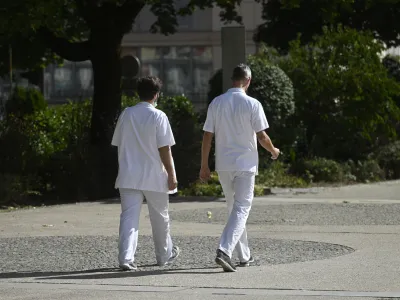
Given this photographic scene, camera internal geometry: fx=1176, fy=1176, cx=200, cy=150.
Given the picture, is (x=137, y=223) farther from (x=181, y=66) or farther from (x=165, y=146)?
(x=181, y=66)

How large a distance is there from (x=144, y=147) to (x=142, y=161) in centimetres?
12

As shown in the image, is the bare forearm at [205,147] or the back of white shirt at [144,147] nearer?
the back of white shirt at [144,147]

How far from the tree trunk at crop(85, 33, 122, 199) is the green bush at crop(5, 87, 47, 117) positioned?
1.46 m

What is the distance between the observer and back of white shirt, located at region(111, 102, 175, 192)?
9.93m

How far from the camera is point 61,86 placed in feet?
166

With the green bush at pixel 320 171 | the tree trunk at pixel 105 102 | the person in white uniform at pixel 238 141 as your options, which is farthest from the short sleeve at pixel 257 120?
the green bush at pixel 320 171

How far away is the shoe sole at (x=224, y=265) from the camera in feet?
31.4

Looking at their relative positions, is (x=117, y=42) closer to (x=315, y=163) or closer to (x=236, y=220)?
(x=315, y=163)

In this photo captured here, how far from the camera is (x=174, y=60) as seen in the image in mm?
50094

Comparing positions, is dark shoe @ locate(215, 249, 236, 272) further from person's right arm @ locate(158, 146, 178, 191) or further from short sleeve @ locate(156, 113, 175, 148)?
short sleeve @ locate(156, 113, 175, 148)

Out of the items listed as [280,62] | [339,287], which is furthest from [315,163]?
[339,287]

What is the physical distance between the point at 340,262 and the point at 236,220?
1.11 meters

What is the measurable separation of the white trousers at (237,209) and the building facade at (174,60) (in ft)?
127

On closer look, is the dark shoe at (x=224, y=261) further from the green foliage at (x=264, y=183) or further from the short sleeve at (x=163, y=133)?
the green foliage at (x=264, y=183)
